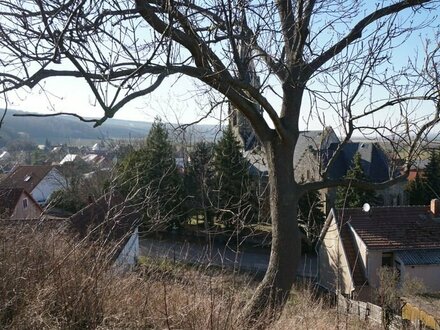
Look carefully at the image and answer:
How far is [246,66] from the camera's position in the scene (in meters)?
3.57

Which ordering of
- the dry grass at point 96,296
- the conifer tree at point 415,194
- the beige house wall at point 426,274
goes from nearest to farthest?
1. the dry grass at point 96,296
2. the beige house wall at point 426,274
3. the conifer tree at point 415,194

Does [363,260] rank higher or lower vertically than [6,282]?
lower

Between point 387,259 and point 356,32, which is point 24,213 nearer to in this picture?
point 356,32

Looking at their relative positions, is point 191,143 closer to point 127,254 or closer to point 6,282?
point 127,254

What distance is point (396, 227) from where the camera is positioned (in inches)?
650

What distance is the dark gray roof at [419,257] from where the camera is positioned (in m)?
15.1

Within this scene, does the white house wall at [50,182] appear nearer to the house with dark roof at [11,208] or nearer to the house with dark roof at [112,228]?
the house with dark roof at [11,208]

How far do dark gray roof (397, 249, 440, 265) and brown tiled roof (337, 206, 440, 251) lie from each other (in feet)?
0.60

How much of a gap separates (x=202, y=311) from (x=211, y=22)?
2154mm

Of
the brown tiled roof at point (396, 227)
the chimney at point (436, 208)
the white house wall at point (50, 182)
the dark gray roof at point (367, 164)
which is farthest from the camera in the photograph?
the white house wall at point (50, 182)

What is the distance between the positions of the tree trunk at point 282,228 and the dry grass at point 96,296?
0.21 meters

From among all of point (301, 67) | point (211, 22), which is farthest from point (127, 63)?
point (301, 67)

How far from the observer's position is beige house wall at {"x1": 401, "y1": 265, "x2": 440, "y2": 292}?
48.9ft

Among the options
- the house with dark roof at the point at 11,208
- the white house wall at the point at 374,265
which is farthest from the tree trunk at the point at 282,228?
the white house wall at the point at 374,265
